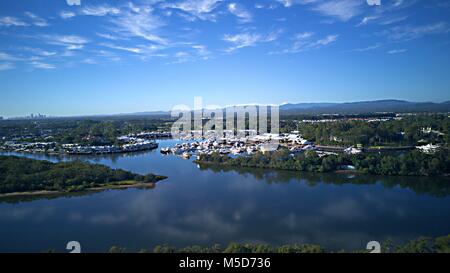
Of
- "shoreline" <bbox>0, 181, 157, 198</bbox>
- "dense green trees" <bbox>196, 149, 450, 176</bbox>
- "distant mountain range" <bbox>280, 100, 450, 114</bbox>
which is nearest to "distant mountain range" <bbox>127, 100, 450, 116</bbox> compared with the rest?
"distant mountain range" <bbox>280, 100, 450, 114</bbox>

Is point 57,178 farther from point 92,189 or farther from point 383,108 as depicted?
point 383,108

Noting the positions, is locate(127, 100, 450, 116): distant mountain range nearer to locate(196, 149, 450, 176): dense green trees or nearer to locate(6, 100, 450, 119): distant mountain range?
locate(6, 100, 450, 119): distant mountain range

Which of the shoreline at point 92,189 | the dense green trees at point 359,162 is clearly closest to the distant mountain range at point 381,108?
the dense green trees at point 359,162

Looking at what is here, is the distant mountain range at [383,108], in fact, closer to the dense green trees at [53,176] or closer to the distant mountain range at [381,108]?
the distant mountain range at [381,108]
